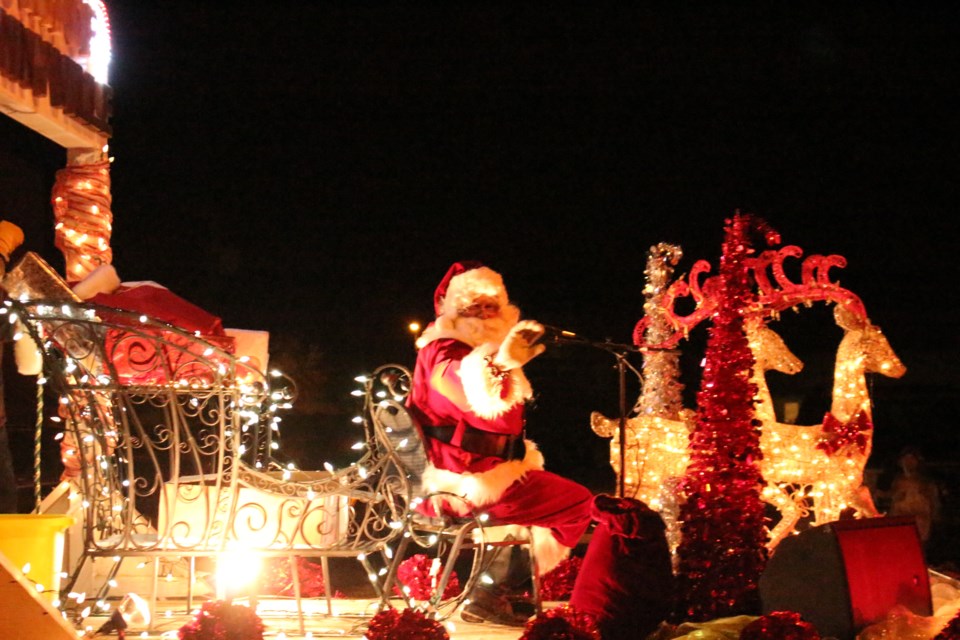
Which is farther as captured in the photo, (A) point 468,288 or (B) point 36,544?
(A) point 468,288

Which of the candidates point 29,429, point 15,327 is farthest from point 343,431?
point 15,327

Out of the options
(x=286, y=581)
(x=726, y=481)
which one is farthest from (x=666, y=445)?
(x=286, y=581)

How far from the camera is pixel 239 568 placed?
510 cm

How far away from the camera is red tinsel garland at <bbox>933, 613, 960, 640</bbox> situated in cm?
365

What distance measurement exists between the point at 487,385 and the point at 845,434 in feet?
9.63

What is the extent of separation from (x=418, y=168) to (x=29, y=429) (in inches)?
429

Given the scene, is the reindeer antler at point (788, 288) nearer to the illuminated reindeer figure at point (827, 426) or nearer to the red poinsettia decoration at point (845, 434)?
the illuminated reindeer figure at point (827, 426)

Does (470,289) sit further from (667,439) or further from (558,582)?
(667,439)

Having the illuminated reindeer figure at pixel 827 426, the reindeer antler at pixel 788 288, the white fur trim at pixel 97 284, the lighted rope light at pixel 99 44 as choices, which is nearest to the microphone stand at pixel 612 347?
the reindeer antler at pixel 788 288

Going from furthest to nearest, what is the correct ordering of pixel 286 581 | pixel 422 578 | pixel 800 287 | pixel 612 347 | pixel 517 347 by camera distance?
pixel 800 287, pixel 286 581, pixel 422 578, pixel 612 347, pixel 517 347

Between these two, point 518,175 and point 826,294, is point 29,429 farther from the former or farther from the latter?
point 518,175

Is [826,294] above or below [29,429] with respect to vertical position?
above

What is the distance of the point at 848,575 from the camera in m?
4.20

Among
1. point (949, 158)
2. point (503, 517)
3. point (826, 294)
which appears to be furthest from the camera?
point (949, 158)
